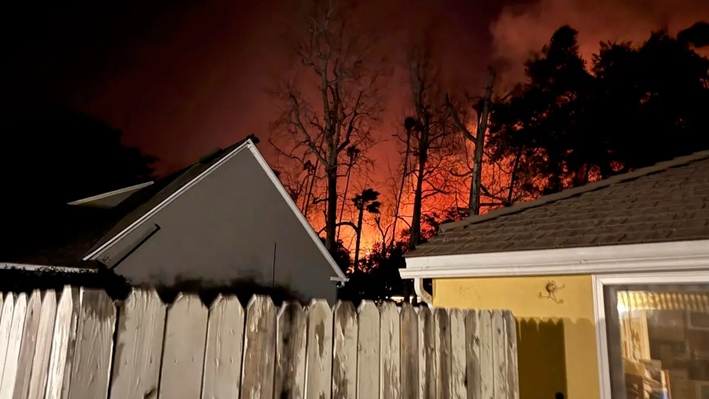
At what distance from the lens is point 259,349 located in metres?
2.32

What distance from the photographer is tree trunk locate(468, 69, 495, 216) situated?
20.9 metres

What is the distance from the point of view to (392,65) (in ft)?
81.0

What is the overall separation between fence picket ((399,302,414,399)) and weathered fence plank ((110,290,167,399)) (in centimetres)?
150

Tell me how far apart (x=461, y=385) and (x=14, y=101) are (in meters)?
33.7

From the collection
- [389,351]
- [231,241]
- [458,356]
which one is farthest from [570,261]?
[231,241]

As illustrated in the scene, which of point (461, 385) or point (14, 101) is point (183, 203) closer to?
point (461, 385)

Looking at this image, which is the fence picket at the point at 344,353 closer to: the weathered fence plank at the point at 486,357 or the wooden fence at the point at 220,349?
the wooden fence at the point at 220,349

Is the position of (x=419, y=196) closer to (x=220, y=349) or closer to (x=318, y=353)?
(x=318, y=353)

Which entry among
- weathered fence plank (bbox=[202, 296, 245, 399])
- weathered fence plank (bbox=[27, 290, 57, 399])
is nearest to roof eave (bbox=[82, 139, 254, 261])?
weathered fence plank (bbox=[27, 290, 57, 399])

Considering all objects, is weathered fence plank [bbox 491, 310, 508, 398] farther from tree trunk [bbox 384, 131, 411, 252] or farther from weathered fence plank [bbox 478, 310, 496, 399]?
tree trunk [bbox 384, 131, 411, 252]

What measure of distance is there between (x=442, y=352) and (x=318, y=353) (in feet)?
3.50

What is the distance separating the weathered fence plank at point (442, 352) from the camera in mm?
3205

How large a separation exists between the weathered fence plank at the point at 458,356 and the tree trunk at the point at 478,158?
57.6 feet

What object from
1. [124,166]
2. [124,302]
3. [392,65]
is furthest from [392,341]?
[124,166]
